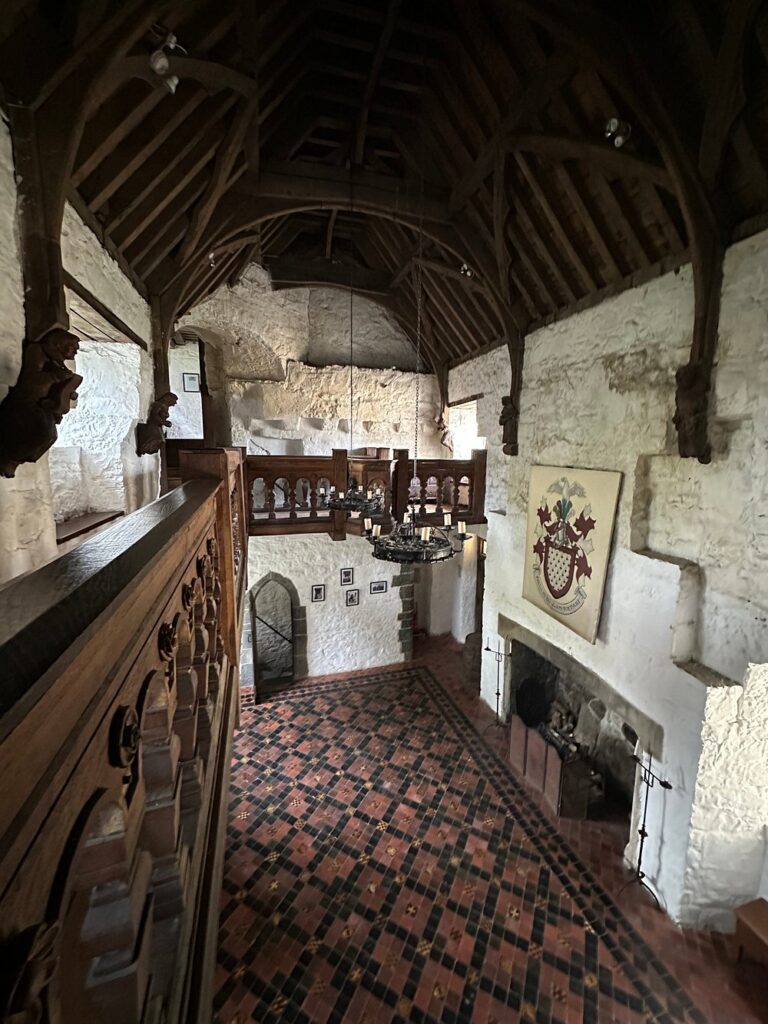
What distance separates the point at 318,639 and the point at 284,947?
13.6 feet

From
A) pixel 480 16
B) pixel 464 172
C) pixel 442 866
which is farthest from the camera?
pixel 464 172

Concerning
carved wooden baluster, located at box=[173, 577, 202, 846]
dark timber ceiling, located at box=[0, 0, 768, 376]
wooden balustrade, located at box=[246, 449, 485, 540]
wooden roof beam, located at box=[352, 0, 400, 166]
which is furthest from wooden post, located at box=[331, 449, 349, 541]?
carved wooden baluster, located at box=[173, 577, 202, 846]

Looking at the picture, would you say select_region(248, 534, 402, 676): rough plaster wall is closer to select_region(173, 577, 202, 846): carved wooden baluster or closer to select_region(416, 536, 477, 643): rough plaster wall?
select_region(416, 536, 477, 643): rough plaster wall

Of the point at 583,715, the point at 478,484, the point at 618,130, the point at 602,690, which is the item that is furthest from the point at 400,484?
the point at 618,130

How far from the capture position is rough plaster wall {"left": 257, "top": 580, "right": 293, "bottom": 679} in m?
8.14

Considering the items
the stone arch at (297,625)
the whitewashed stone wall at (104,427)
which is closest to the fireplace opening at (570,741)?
the stone arch at (297,625)

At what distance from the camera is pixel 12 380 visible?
7.89ft

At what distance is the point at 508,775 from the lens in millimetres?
5363

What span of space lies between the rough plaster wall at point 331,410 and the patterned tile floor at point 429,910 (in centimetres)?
480

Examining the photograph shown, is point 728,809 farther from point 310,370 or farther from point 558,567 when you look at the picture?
point 310,370

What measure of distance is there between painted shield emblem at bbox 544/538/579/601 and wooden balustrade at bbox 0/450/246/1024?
4128 mm

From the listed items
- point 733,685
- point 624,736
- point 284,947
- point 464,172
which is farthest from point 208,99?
point 624,736

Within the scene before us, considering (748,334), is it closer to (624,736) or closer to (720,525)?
(720,525)

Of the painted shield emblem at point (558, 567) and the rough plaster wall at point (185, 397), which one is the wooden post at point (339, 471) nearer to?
the painted shield emblem at point (558, 567)
